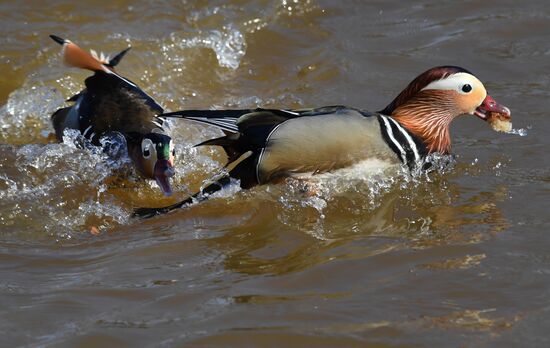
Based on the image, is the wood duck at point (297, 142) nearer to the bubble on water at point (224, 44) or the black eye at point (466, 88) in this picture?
the black eye at point (466, 88)

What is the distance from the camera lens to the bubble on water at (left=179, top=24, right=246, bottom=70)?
7.00 m

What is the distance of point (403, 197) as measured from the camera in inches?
187

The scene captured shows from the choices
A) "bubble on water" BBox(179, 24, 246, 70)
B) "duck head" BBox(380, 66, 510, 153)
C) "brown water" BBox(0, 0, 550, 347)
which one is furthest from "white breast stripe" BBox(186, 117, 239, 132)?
"bubble on water" BBox(179, 24, 246, 70)

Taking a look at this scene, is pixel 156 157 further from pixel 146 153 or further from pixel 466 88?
pixel 466 88

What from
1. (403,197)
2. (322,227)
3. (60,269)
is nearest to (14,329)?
(60,269)

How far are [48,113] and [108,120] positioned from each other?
120cm

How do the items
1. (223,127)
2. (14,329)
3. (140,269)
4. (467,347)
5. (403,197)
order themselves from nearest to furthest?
(467,347) → (14,329) → (140,269) → (223,127) → (403,197)

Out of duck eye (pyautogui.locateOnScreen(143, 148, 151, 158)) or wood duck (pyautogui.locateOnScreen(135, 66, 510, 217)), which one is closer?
wood duck (pyautogui.locateOnScreen(135, 66, 510, 217))

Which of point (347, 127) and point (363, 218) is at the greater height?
point (347, 127)

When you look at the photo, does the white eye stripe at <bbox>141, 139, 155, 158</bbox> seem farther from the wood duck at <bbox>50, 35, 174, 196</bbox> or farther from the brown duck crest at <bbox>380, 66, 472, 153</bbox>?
the brown duck crest at <bbox>380, 66, 472, 153</bbox>

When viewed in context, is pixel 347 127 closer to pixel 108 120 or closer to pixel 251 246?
pixel 251 246

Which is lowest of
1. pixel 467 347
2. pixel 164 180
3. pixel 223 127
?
pixel 467 347

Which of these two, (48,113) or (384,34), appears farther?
(384,34)

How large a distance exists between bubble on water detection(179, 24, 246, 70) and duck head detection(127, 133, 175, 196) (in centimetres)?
213
